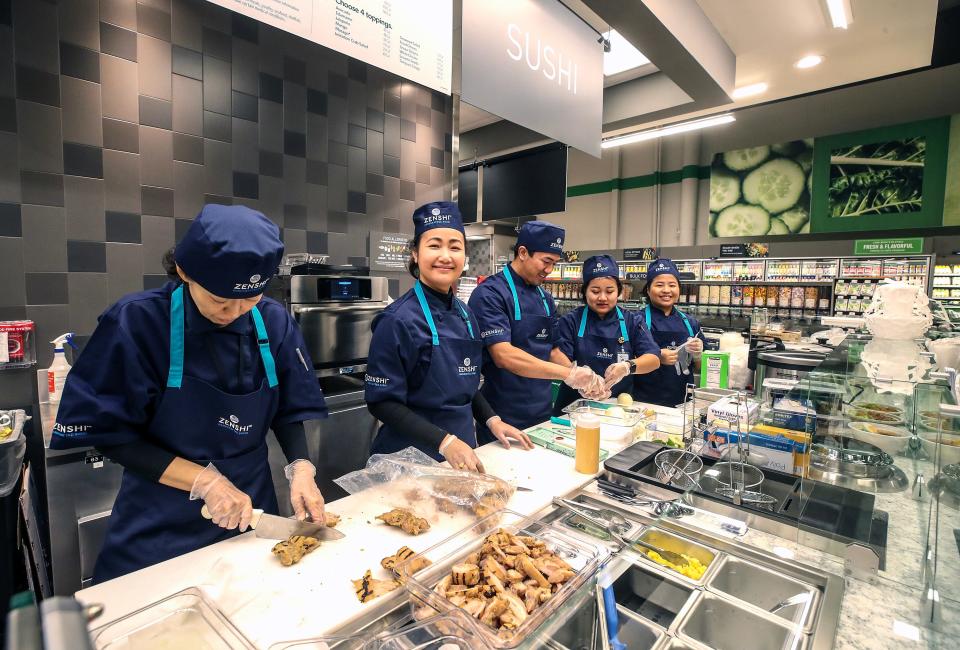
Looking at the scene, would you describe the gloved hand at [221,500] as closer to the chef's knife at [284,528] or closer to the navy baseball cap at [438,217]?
the chef's knife at [284,528]

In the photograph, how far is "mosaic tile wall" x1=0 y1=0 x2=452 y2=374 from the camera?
244 centimetres

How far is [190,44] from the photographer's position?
9.57 ft

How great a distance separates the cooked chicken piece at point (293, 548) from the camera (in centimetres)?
120

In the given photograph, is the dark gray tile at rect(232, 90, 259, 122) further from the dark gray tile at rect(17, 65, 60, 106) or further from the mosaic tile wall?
the dark gray tile at rect(17, 65, 60, 106)

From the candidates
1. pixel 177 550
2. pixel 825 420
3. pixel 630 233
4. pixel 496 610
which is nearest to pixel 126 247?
pixel 177 550

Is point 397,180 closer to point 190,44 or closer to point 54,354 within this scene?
point 190,44

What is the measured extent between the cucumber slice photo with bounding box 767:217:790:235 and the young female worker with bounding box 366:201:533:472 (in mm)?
8070

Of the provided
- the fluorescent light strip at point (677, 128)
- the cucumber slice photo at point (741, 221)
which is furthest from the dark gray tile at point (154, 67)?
the cucumber slice photo at point (741, 221)

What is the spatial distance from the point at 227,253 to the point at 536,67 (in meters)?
2.32

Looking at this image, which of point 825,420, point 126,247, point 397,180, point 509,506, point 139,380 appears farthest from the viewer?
point 397,180

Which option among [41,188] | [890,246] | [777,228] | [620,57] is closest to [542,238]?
[41,188]

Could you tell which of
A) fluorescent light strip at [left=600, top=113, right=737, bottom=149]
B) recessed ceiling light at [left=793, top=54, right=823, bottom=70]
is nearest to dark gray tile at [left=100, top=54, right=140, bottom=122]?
fluorescent light strip at [left=600, top=113, right=737, bottom=149]

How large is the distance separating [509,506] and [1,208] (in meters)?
2.85

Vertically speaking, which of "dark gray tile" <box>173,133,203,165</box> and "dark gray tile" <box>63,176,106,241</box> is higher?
"dark gray tile" <box>173,133,203,165</box>
